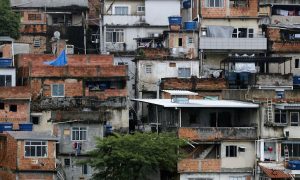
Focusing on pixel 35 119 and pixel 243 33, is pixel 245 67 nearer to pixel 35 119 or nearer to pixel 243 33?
pixel 243 33

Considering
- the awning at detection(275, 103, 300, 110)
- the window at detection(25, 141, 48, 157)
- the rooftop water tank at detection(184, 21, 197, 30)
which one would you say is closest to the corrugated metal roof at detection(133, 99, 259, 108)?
the awning at detection(275, 103, 300, 110)

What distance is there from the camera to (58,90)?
58375 millimetres

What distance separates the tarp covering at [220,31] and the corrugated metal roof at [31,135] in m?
19.0

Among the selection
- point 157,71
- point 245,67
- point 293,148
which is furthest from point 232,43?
point 293,148

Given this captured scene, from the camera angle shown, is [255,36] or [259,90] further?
[255,36]

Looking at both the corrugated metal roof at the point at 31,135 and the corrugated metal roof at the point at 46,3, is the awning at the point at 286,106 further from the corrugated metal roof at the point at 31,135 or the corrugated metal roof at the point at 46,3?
the corrugated metal roof at the point at 46,3

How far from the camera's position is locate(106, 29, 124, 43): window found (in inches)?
2703

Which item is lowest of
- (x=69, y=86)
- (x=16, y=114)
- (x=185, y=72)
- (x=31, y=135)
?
(x=31, y=135)

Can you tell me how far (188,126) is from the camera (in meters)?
54.1

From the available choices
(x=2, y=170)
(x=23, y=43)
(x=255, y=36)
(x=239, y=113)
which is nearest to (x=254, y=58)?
(x=255, y=36)

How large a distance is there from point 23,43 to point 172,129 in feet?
54.6

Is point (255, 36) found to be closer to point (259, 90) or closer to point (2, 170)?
point (259, 90)

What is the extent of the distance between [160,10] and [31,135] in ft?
70.1

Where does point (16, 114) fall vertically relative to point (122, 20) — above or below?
below
